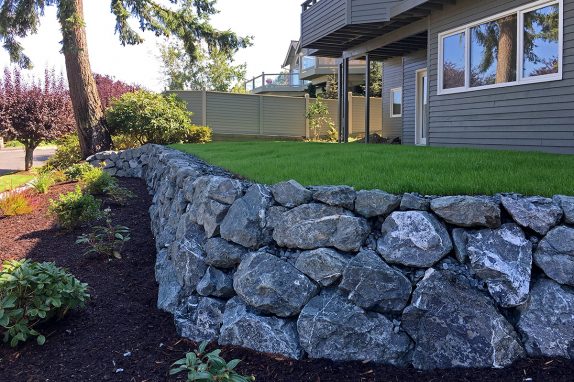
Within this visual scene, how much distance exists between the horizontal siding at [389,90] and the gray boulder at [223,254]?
42.8ft

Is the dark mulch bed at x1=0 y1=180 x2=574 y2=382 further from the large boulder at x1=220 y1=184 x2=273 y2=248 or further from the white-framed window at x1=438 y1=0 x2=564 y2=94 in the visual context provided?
the white-framed window at x1=438 y1=0 x2=564 y2=94

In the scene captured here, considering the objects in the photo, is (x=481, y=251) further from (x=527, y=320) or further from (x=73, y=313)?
(x=73, y=313)

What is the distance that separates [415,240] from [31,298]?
273 cm

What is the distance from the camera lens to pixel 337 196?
349 cm

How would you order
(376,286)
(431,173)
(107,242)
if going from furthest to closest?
1. (107,242)
2. (431,173)
3. (376,286)

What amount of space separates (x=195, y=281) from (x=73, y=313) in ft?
3.49

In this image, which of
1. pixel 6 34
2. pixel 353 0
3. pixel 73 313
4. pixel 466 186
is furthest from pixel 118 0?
pixel 466 186

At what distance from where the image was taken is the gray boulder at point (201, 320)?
11.8ft

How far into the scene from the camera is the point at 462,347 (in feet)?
10.2

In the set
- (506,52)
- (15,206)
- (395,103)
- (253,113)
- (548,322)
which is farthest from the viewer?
(253,113)

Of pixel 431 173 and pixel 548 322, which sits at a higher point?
pixel 431 173

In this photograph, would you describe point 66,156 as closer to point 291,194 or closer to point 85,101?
point 85,101

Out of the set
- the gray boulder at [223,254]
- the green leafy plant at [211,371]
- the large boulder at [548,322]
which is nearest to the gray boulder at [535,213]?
the large boulder at [548,322]

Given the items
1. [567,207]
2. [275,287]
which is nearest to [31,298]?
[275,287]
